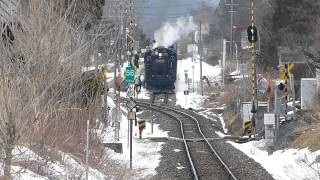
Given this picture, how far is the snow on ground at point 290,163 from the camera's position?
612 inches

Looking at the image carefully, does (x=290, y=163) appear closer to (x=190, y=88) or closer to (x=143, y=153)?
(x=143, y=153)

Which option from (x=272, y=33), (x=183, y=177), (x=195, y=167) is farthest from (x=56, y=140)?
(x=272, y=33)

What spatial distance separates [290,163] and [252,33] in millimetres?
10062

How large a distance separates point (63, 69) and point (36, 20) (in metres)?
1.29

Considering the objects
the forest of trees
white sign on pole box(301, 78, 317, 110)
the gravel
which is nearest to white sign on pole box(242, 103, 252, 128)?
the gravel

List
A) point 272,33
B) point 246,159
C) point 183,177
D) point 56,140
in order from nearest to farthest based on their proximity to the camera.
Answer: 1. point 56,140
2. point 183,177
3. point 246,159
4. point 272,33

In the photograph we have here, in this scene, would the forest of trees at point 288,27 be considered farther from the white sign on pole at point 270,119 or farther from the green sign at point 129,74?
the green sign at point 129,74

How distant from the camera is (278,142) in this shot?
73.5 feet

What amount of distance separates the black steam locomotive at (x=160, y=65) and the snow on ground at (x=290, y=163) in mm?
28252

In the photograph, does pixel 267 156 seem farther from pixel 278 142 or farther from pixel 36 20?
pixel 36 20

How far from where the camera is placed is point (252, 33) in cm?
2677

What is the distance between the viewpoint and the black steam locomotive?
50.8m

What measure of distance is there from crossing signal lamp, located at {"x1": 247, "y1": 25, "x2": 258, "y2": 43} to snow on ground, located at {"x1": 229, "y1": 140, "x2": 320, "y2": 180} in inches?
227

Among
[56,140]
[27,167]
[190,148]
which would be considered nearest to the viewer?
[27,167]
